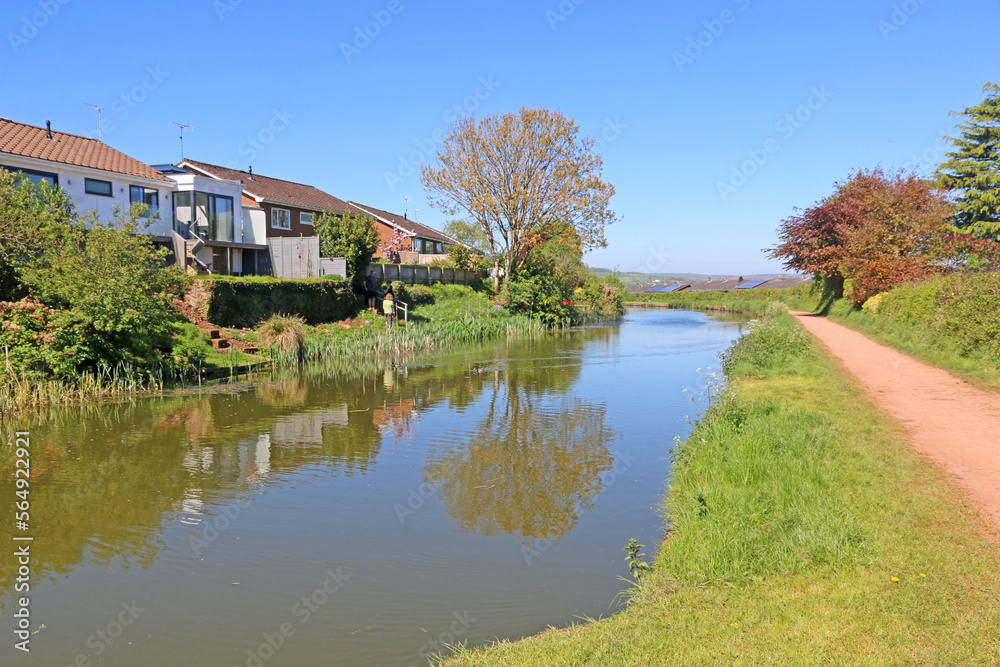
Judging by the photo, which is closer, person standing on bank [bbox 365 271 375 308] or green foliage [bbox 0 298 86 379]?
green foliage [bbox 0 298 86 379]

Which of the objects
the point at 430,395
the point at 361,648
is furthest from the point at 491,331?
the point at 361,648

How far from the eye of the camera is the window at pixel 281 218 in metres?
40.8

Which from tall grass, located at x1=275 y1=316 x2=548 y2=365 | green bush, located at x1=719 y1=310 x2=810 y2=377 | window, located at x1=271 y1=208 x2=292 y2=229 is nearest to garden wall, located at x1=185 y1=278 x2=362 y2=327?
tall grass, located at x1=275 y1=316 x2=548 y2=365

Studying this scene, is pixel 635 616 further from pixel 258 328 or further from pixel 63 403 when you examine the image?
pixel 258 328

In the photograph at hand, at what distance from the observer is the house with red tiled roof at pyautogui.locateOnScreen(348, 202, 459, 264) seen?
178 feet

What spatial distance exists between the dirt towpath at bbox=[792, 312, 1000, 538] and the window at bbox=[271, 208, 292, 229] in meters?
33.4

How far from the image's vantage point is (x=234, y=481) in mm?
9766

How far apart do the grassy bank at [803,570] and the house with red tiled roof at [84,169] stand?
2435 cm

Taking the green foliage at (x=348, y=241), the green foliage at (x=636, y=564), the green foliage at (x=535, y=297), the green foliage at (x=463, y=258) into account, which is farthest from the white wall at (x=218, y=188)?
the green foliage at (x=636, y=564)

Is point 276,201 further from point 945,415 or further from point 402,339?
point 945,415

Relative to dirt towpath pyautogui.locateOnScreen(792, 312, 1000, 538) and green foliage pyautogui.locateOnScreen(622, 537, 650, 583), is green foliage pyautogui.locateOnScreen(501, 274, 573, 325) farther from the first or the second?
green foliage pyautogui.locateOnScreen(622, 537, 650, 583)

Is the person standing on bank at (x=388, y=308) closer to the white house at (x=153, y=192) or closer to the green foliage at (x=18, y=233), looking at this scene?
the white house at (x=153, y=192)

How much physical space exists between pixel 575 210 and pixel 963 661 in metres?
39.7

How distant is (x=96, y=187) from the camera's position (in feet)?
91.8
